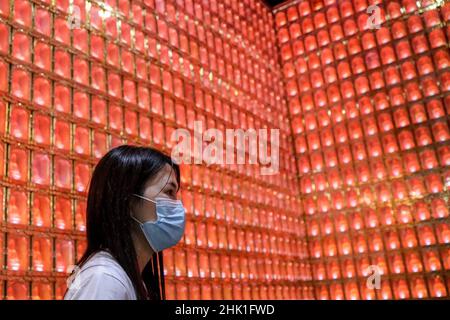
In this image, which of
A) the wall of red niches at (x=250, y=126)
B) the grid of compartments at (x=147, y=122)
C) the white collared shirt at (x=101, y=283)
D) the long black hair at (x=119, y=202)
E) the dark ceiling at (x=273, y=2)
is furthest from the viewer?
the dark ceiling at (x=273, y=2)

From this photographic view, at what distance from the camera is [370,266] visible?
7.80 meters

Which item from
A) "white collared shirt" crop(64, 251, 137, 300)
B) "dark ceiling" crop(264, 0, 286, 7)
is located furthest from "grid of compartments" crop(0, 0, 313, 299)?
"white collared shirt" crop(64, 251, 137, 300)

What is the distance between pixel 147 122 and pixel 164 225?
4.40m

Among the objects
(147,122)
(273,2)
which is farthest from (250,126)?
(273,2)

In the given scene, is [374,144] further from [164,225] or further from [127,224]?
[127,224]

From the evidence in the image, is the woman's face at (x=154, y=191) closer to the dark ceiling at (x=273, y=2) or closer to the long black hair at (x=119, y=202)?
the long black hair at (x=119, y=202)

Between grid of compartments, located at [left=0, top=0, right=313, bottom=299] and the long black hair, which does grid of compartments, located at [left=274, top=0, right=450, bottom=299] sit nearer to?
grid of compartments, located at [left=0, top=0, right=313, bottom=299]

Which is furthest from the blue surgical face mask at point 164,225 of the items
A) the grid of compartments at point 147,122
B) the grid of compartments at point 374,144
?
the grid of compartments at point 374,144

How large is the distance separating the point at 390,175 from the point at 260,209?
207 centimetres

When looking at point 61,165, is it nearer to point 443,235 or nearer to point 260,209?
point 260,209

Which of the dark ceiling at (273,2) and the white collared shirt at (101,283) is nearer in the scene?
the white collared shirt at (101,283)

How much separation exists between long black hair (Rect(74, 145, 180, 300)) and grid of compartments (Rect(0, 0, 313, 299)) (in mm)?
3039

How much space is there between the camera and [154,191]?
179cm

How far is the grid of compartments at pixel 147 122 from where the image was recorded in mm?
4727
